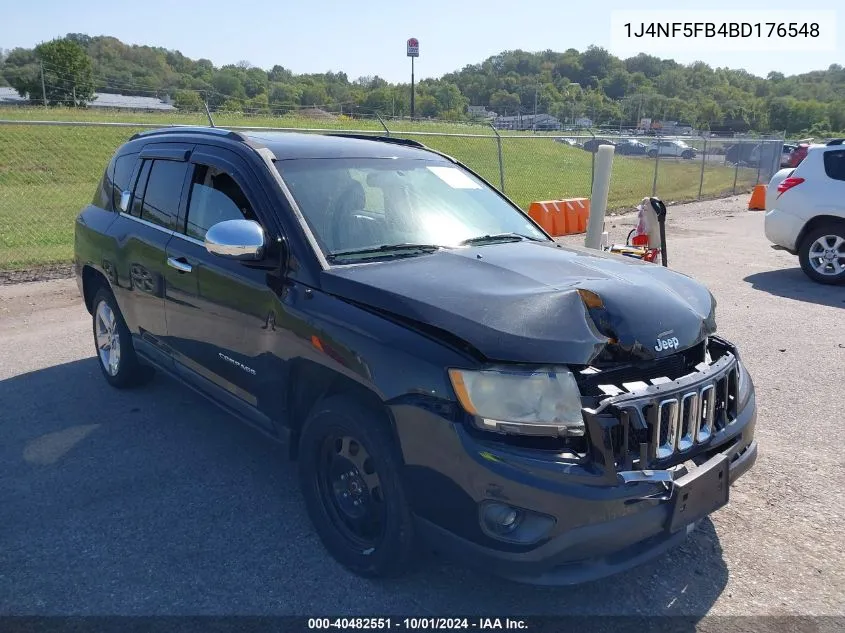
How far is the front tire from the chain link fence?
10409mm

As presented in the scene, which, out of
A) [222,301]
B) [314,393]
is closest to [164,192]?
[222,301]

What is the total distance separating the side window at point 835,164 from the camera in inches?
372

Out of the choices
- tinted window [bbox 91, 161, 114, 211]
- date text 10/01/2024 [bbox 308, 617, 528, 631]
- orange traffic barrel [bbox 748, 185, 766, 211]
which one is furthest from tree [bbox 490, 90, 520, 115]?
date text 10/01/2024 [bbox 308, 617, 528, 631]

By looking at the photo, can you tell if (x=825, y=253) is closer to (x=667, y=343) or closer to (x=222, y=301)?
(x=667, y=343)

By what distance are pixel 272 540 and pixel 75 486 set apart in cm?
131

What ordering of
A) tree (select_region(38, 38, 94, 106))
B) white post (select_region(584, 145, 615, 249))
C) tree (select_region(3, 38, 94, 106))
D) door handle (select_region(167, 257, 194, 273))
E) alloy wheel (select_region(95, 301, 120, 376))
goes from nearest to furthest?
door handle (select_region(167, 257, 194, 273)) → alloy wheel (select_region(95, 301, 120, 376)) → white post (select_region(584, 145, 615, 249)) → tree (select_region(3, 38, 94, 106)) → tree (select_region(38, 38, 94, 106))

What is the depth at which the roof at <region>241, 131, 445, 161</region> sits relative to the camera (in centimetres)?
391

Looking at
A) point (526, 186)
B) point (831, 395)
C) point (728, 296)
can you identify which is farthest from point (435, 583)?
point (526, 186)

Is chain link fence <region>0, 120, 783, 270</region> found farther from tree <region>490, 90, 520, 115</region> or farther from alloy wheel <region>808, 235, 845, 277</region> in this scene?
tree <region>490, 90, 520, 115</region>

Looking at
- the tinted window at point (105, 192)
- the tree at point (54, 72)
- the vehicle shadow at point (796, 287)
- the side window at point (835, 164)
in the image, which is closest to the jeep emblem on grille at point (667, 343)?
the tinted window at point (105, 192)

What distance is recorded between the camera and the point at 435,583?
307 cm

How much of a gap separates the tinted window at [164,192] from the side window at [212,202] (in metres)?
0.20

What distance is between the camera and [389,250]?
11.6 feet

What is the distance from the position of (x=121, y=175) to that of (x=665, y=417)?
4.28 meters
